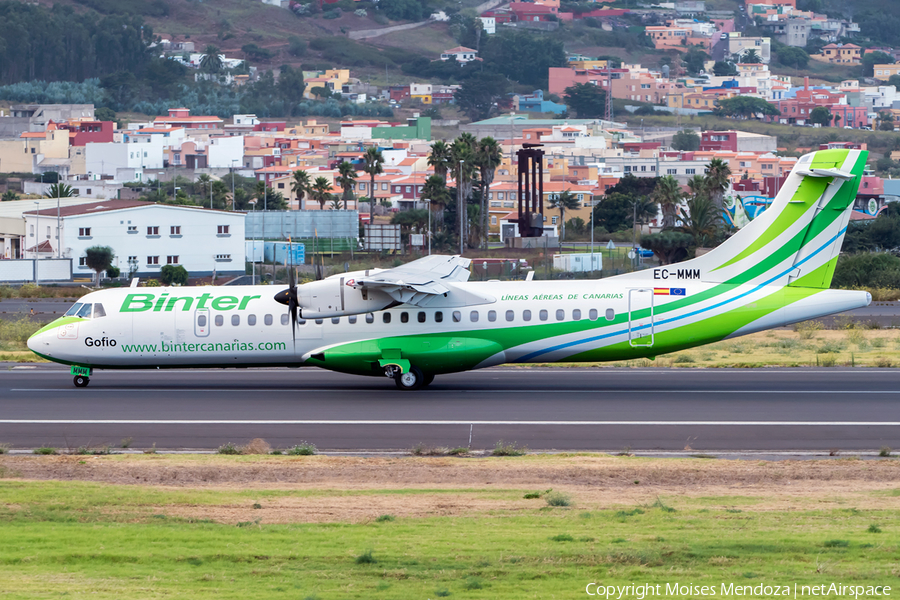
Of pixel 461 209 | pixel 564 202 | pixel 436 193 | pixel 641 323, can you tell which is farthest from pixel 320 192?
pixel 641 323

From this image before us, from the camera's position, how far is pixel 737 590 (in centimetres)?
1081

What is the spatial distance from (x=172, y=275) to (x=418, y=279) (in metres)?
50.6

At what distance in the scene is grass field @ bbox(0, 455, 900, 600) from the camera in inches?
447

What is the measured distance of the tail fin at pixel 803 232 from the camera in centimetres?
2836

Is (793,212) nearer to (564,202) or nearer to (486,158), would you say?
(486,158)

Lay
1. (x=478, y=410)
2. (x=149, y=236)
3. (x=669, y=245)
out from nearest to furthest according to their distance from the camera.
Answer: (x=478, y=410), (x=149, y=236), (x=669, y=245)

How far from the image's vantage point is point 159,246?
8188 centimetres

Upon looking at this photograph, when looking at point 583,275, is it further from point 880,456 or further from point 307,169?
point 307,169

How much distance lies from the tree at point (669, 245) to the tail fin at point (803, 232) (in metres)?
55.0

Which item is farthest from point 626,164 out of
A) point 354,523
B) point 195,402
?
point 354,523

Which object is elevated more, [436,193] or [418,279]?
[436,193]

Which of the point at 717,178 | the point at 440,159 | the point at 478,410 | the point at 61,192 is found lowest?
the point at 478,410

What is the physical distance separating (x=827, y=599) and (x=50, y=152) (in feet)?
572

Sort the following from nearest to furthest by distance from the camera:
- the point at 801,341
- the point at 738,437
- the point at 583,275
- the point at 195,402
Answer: the point at 738,437 < the point at 195,402 < the point at 801,341 < the point at 583,275
